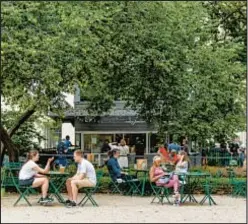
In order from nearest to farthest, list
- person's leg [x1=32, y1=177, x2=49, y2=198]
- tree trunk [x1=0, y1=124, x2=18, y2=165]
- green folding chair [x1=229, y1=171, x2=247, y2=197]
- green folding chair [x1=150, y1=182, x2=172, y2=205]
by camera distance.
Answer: person's leg [x1=32, y1=177, x2=49, y2=198]
green folding chair [x1=150, y1=182, x2=172, y2=205]
green folding chair [x1=229, y1=171, x2=247, y2=197]
tree trunk [x1=0, y1=124, x2=18, y2=165]

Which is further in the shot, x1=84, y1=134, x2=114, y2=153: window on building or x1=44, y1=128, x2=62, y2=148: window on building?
x1=84, y1=134, x2=114, y2=153: window on building

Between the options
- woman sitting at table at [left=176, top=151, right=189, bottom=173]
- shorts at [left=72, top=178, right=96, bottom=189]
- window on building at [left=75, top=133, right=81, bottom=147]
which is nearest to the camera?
shorts at [left=72, top=178, right=96, bottom=189]

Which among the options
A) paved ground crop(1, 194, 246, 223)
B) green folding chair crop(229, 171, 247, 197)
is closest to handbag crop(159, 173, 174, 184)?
paved ground crop(1, 194, 246, 223)

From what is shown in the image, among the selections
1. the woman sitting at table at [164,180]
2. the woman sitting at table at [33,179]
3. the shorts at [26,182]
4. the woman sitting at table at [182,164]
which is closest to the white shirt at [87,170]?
the woman sitting at table at [33,179]

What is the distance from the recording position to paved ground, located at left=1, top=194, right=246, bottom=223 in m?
12.7

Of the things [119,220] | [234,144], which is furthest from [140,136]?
[119,220]

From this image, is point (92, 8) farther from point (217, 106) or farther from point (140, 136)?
point (140, 136)

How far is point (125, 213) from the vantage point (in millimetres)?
13930

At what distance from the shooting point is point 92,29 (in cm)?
1766

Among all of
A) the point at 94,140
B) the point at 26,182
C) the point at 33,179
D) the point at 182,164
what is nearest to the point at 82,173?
the point at 33,179

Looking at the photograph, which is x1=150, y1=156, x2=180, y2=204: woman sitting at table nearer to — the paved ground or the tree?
the paved ground

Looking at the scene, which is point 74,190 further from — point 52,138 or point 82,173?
point 52,138

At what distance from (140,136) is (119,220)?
2809 centimetres

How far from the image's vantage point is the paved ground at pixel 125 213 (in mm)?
12672
